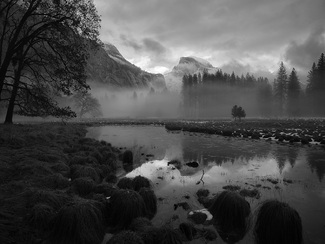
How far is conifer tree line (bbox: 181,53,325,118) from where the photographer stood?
6681 centimetres

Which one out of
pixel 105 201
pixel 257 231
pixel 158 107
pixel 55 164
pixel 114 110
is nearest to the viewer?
pixel 257 231

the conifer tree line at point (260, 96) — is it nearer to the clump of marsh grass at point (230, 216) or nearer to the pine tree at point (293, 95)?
the pine tree at point (293, 95)

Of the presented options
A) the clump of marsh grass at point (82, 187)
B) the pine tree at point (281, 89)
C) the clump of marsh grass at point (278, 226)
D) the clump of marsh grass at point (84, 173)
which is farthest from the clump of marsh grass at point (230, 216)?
the pine tree at point (281, 89)

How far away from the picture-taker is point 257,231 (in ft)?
17.4

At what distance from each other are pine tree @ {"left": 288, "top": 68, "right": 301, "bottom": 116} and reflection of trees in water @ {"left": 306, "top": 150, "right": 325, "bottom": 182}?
65303 mm

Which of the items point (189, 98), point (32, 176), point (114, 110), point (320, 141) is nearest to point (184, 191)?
point (32, 176)

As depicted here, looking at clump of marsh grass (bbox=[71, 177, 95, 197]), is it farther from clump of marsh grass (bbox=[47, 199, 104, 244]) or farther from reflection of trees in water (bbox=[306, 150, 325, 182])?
reflection of trees in water (bbox=[306, 150, 325, 182])

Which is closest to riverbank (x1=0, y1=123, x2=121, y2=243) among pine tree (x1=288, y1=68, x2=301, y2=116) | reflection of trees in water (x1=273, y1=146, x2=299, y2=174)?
reflection of trees in water (x1=273, y1=146, x2=299, y2=174)

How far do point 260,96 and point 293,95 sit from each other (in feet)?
40.1

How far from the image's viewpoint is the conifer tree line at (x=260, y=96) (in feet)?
219

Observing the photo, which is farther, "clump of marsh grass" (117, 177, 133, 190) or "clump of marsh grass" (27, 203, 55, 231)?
"clump of marsh grass" (117, 177, 133, 190)

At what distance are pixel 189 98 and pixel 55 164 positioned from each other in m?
88.3

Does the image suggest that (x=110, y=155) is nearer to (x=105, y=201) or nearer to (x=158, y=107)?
(x=105, y=201)

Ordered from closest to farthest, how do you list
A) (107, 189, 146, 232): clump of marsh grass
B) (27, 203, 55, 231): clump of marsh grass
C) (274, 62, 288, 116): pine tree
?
(27, 203, 55, 231): clump of marsh grass < (107, 189, 146, 232): clump of marsh grass < (274, 62, 288, 116): pine tree
